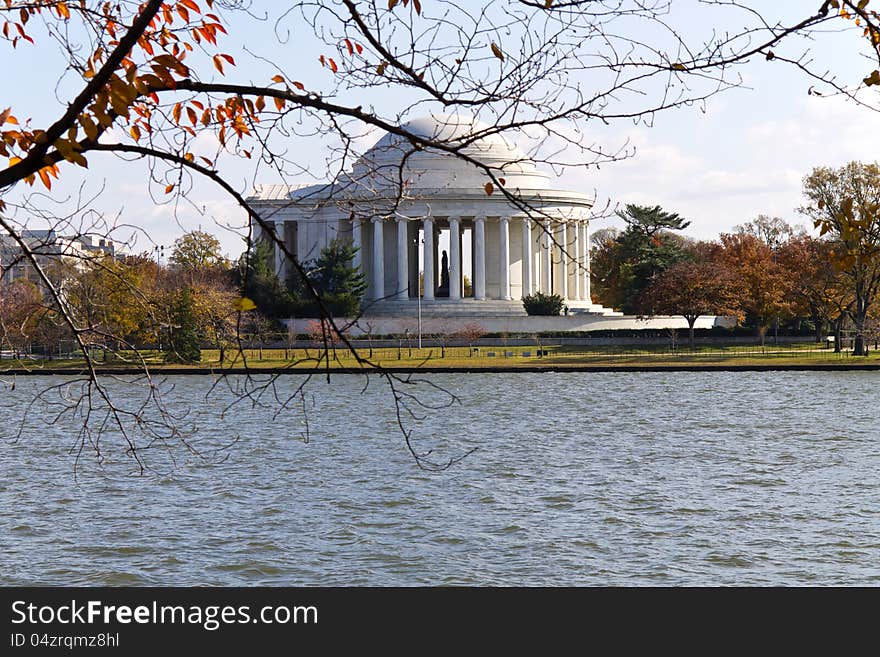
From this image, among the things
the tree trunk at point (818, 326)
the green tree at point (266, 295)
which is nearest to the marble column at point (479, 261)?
the green tree at point (266, 295)

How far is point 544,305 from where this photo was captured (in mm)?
91250

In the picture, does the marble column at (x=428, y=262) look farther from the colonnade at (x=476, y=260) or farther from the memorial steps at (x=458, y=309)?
the memorial steps at (x=458, y=309)

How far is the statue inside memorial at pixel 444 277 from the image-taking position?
106m

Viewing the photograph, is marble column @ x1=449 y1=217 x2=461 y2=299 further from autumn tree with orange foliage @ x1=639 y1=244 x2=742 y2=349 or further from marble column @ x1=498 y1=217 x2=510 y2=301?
autumn tree with orange foliage @ x1=639 y1=244 x2=742 y2=349

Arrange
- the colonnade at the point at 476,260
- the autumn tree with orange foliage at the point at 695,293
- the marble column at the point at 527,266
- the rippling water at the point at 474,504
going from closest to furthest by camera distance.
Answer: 1. the rippling water at the point at 474,504
2. the autumn tree with orange foliage at the point at 695,293
3. the colonnade at the point at 476,260
4. the marble column at the point at 527,266

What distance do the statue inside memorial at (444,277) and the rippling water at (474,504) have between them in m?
61.4

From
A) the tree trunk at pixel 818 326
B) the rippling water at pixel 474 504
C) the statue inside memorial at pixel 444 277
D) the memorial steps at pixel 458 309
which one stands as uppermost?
the statue inside memorial at pixel 444 277

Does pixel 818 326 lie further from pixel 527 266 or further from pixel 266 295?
pixel 266 295

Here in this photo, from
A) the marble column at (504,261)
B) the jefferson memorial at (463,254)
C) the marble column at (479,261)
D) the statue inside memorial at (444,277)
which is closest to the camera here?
the jefferson memorial at (463,254)

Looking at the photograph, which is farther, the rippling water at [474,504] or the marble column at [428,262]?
the marble column at [428,262]

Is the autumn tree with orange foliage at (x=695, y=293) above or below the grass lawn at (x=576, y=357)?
above

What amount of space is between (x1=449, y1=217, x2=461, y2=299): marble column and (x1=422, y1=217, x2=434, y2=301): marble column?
60.4 inches

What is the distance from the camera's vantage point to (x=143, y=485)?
90.1ft
